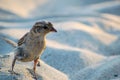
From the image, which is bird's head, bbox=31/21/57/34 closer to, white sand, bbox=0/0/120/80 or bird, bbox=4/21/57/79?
bird, bbox=4/21/57/79


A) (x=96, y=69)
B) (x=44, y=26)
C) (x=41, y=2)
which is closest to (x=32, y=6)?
(x=41, y=2)

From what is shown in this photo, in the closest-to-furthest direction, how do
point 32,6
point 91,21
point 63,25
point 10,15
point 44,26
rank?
1. point 44,26
2. point 63,25
3. point 91,21
4. point 10,15
5. point 32,6

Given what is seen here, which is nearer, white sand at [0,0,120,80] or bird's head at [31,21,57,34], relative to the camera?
bird's head at [31,21,57,34]

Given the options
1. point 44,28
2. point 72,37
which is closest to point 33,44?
point 44,28

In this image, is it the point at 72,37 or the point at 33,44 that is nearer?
the point at 33,44

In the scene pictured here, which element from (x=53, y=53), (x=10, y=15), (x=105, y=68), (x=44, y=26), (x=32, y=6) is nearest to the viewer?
(x=44, y=26)

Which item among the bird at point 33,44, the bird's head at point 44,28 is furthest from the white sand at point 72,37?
the bird's head at point 44,28

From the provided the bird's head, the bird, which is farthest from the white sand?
the bird's head

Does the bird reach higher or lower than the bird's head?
lower

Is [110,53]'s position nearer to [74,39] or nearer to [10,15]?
[74,39]

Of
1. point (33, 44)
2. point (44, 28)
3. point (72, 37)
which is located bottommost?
point (33, 44)

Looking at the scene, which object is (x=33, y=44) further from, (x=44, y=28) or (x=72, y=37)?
(x=72, y=37)
